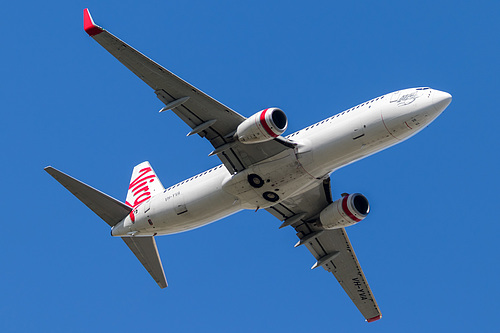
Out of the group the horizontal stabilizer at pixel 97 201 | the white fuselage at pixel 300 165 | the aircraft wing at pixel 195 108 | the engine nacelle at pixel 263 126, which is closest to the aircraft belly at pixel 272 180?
the white fuselage at pixel 300 165

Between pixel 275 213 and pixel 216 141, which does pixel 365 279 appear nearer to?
pixel 275 213

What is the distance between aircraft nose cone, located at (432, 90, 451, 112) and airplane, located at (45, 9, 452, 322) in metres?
0.06

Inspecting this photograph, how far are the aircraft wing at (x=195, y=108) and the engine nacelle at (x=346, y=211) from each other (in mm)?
7762

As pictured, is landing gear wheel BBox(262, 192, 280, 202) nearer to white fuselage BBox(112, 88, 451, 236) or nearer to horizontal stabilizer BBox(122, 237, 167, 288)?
white fuselage BBox(112, 88, 451, 236)

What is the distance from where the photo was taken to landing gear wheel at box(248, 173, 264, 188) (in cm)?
5062

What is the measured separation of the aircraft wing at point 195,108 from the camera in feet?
153

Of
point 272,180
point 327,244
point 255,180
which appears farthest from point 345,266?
point 255,180

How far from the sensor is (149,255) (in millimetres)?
57344

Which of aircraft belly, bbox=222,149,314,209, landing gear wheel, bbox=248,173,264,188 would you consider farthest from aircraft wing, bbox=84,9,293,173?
landing gear wheel, bbox=248,173,264,188

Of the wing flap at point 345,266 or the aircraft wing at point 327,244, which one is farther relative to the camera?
the wing flap at point 345,266

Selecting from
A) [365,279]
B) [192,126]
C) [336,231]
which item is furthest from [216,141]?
[365,279]

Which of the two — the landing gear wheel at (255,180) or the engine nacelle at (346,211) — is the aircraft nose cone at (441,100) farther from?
the landing gear wheel at (255,180)

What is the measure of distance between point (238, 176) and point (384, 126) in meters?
10.1

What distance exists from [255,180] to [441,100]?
12.9 meters
